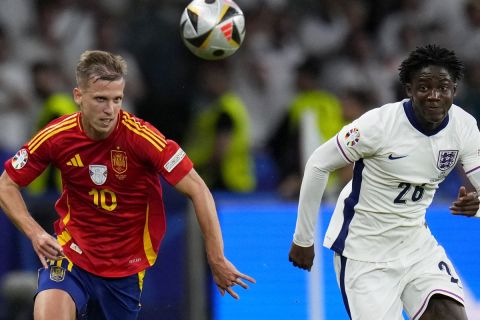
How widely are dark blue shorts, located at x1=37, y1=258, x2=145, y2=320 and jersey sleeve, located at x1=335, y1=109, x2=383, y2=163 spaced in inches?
58.0

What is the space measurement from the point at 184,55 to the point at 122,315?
513 centimetres

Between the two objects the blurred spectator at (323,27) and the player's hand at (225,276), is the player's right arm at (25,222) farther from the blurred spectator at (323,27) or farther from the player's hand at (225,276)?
the blurred spectator at (323,27)

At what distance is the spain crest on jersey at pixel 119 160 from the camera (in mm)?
6410

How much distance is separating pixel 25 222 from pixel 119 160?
25.6 inches

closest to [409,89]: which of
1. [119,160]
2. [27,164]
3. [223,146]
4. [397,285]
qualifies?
[397,285]

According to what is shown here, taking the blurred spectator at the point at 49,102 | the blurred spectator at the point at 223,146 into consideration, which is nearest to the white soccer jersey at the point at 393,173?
the blurred spectator at the point at 223,146

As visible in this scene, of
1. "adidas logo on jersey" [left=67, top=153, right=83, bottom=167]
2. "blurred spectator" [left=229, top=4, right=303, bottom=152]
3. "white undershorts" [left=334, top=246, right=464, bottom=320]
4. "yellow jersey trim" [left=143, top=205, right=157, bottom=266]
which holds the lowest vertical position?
"white undershorts" [left=334, top=246, right=464, bottom=320]

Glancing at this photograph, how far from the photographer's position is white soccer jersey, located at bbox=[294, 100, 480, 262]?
21.2ft

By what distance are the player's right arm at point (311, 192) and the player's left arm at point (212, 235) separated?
61 cm

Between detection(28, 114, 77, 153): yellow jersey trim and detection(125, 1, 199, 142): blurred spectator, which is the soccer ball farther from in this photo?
detection(125, 1, 199, 142): blurred spectator

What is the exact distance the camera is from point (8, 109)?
414 inches

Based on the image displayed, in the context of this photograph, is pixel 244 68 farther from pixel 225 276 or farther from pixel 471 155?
pixel 225 276

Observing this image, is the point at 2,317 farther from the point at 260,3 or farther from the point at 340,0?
the point at 340,0

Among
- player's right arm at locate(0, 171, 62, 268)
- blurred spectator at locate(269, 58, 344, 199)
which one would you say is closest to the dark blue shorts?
player's right arm at locate(0, 171, 62, 268)
